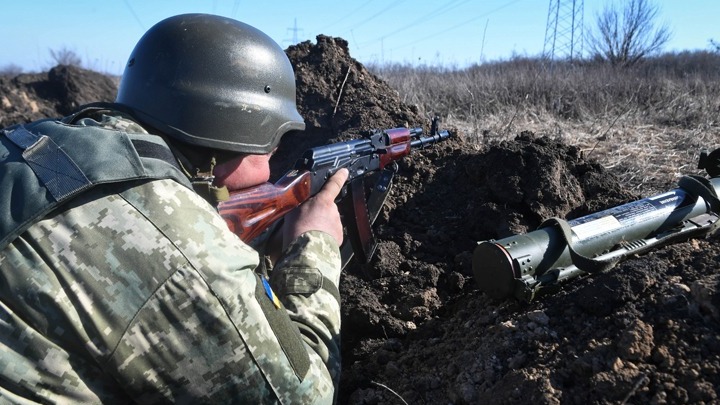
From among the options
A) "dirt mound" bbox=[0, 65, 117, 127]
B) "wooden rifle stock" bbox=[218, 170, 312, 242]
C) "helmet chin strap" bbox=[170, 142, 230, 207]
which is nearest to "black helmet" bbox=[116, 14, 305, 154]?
"helmet chin strap" bbox=[170, 142, 230, 207]

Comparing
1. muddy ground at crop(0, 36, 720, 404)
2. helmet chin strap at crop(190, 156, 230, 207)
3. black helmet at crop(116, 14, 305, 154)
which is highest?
black helmet at crop(116, 14, 305, 154)

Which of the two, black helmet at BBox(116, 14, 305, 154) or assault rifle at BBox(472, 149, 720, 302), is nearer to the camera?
black helmet at BBox(116, 14, 305, 154)

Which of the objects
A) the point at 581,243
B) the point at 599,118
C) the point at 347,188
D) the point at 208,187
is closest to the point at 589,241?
the point at 581,243

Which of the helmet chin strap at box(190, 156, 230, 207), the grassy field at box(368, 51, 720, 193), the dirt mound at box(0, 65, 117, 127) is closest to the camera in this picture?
the helmet chin strap at box(190, 156, 230, 207)

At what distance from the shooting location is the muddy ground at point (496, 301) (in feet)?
7.16

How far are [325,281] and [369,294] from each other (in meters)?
1.22

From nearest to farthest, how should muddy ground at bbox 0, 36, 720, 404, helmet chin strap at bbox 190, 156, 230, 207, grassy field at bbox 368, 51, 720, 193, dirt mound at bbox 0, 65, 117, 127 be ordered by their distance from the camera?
muddy ground at bbox 0, 36, 720, 404
helmet chin strap at bbox 190, 156, 230, 207
grassy field at bbox 368, 51, 720, 193
dirt mound at bbox 0, 65, 117, 127

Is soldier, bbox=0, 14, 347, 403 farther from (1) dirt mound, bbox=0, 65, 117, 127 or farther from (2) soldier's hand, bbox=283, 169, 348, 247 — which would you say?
(1) dirt mound, bbox=0, 65, 117, 127

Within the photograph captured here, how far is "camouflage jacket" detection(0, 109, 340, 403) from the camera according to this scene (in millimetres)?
1794

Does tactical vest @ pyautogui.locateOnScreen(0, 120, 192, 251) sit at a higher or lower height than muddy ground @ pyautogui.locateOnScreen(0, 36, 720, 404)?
higher

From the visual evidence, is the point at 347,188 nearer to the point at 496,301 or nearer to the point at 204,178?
the point at 496,301

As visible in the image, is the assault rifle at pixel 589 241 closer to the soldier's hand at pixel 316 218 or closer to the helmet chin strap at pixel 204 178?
the soldier's hand at pixel 316 218

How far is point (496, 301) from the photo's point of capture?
2990mm

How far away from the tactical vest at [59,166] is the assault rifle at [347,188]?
0.77m
